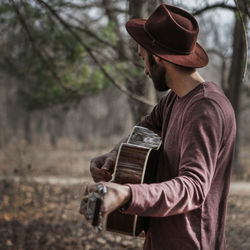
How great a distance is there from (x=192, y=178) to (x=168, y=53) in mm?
648

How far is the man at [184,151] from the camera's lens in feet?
4.68

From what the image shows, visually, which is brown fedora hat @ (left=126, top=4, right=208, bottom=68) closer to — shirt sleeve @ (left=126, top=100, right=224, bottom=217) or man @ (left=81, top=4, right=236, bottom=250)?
man @ (left=81, top=4, right=236, bottom=250)

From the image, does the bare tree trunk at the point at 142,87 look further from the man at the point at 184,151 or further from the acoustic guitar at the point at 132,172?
the acoustic guitar at the point at 132,172

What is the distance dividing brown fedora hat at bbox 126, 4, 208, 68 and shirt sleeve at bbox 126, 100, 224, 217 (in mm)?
287

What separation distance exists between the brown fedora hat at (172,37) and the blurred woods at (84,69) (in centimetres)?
52

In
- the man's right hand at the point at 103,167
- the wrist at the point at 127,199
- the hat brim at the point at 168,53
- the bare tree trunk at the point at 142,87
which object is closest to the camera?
the wrist at the point at 127,199

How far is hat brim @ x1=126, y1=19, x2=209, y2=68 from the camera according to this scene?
68.1 inches

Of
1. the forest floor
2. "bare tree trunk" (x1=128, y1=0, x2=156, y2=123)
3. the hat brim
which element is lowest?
the forest floor

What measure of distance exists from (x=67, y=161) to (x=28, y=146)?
657 cm

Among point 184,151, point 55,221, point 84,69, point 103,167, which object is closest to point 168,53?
point 184,151

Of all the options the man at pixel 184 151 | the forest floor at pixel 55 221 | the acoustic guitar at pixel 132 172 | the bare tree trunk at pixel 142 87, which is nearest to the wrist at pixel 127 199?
the man at pixel 184 151

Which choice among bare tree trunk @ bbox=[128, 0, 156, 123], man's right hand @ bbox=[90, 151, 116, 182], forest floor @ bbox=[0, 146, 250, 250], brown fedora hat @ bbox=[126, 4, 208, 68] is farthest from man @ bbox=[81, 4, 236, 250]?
bare tree trunk @ bbox=[128, 0, 156, 123]

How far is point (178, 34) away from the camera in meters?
Answer: 1.73

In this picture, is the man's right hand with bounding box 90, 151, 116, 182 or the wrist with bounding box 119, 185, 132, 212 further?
the man's right hand with bounding box 90, 151, 116, 182
